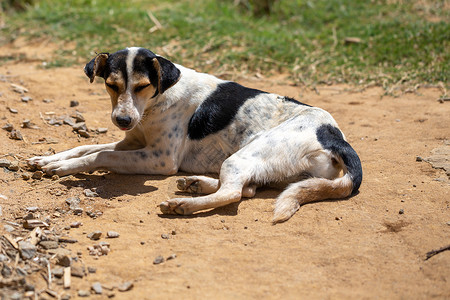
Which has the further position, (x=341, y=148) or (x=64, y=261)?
(x=341, y=148)

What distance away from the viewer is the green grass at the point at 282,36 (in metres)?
9.49

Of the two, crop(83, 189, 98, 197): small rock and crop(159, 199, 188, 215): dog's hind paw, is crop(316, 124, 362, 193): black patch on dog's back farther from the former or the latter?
crop(83, 189, 98, 197): small rock

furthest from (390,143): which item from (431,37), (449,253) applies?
(431,37)

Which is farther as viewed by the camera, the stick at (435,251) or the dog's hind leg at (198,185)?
the dog's hind leg at (198,185)

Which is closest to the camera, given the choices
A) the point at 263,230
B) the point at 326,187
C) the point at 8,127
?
the point at 263,230

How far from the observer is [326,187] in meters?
4.93

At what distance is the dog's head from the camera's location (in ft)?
17.1

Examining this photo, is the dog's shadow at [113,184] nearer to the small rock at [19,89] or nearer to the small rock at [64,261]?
the small rock at [64,261]

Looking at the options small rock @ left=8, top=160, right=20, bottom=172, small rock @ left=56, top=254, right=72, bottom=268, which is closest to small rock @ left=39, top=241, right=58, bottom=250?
small rock @ left=56, top=254, right=72, bottom=268

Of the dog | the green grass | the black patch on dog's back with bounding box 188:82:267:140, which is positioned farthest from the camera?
the green grass

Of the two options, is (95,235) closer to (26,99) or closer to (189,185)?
(189,185)

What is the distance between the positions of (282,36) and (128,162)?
6318 mm

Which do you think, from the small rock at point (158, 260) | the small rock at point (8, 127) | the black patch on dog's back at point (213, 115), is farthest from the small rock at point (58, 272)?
the small rock at point (8, 127)

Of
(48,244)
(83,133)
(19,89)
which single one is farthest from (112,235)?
(19,89)
